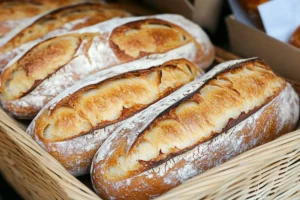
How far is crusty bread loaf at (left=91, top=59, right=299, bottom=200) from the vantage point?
0.93 meters

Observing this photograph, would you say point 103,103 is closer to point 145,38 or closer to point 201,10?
point 145,38

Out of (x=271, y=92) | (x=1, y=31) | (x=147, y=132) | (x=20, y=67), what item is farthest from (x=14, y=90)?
(x=271, y=92)

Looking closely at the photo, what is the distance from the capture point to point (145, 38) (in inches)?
49.7

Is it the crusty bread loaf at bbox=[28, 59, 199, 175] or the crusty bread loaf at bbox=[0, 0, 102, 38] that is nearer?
the crusty bread loaf at bbox=[28, 59, 199, 175]

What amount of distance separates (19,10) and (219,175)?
2.73ft

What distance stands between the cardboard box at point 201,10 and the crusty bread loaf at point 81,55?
0.17 m

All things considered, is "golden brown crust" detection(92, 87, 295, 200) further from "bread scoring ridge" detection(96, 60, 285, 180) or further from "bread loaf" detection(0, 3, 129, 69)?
"bread loaf" detection(0, 3, 129, 69)

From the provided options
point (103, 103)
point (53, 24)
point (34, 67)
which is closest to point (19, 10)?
point (53, 24)

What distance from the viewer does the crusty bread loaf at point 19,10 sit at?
54.4 inches

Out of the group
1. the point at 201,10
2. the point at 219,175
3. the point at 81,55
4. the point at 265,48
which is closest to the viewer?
the point at 219,175

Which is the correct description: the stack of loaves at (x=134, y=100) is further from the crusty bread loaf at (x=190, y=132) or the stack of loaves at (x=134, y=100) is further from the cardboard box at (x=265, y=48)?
the cardboard box at (x=265, y=48)

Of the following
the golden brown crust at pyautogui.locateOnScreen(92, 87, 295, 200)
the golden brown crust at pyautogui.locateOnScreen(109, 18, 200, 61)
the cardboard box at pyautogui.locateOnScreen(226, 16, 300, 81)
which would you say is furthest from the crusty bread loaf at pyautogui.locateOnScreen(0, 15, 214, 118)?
the golden brown crust at pyautogui.locateOnScreen(92, 87, 295, 200)

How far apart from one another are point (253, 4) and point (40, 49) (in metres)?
0.58

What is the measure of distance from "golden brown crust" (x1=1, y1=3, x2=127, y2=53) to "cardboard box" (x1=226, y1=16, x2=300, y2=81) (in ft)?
1.09
